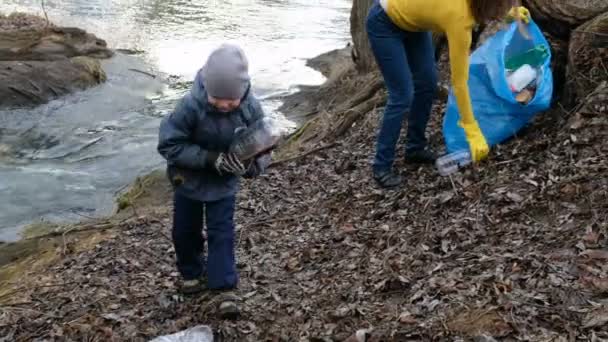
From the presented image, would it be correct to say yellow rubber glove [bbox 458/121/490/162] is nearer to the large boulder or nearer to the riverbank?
the riverbank

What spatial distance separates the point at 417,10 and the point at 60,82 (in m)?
9.99

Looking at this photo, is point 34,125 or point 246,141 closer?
point 246,141

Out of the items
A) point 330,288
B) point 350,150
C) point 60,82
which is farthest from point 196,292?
point 60,82

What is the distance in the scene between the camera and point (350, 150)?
20.1 ft

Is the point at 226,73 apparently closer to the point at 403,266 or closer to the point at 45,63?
the point at 403,266

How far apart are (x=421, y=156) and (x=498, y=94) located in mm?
762

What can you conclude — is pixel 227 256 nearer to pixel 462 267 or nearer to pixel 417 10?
pixel 462 267

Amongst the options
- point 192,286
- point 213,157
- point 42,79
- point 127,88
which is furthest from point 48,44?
point 213,157

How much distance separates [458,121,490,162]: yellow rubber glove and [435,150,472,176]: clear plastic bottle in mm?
192

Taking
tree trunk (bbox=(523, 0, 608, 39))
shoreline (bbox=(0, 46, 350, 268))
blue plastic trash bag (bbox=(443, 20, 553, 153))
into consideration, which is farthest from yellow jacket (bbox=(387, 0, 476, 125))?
shoreline (bbox=(0, 46, 350, 268))

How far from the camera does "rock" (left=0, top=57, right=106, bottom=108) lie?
38.0 feet

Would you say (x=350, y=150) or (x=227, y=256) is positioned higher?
(x=227, y=256)

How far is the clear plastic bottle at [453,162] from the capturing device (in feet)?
14.8

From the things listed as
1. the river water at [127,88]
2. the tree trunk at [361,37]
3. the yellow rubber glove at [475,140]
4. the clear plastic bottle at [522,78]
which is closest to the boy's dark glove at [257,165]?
the yellow rubber glove at [475,140]
